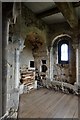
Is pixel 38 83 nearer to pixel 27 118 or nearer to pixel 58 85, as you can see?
pixel 58 85

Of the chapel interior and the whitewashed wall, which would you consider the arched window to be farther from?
the whitewashed wall

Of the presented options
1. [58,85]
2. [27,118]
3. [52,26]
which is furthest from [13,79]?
[52,26]

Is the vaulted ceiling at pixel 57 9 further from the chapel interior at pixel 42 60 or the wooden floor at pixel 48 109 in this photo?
the wooden floor at pixel 48 109

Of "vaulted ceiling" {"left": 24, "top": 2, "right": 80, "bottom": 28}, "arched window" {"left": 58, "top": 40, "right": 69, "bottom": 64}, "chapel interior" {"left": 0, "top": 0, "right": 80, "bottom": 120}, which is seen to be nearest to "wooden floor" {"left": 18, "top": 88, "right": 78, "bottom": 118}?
"chapel interior" {"left": 0, "top": 0, "right": 80, "bottom": 120}

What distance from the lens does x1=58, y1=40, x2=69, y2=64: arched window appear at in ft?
20.1

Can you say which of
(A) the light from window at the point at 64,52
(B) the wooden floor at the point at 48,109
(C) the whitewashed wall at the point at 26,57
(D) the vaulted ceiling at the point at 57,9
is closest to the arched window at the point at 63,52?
(A) the light from window at the point at 64,52

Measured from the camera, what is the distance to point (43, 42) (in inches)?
229

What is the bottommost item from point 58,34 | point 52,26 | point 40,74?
point 40,74

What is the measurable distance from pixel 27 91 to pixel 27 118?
2337mm

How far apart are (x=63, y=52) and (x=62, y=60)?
1.29 ft

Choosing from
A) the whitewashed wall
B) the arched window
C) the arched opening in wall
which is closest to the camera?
A: the whitewashed wall

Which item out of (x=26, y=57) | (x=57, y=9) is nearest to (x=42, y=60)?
(x=26, y=57)

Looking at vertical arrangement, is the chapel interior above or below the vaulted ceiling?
below

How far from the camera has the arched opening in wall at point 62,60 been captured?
19.5 ft
